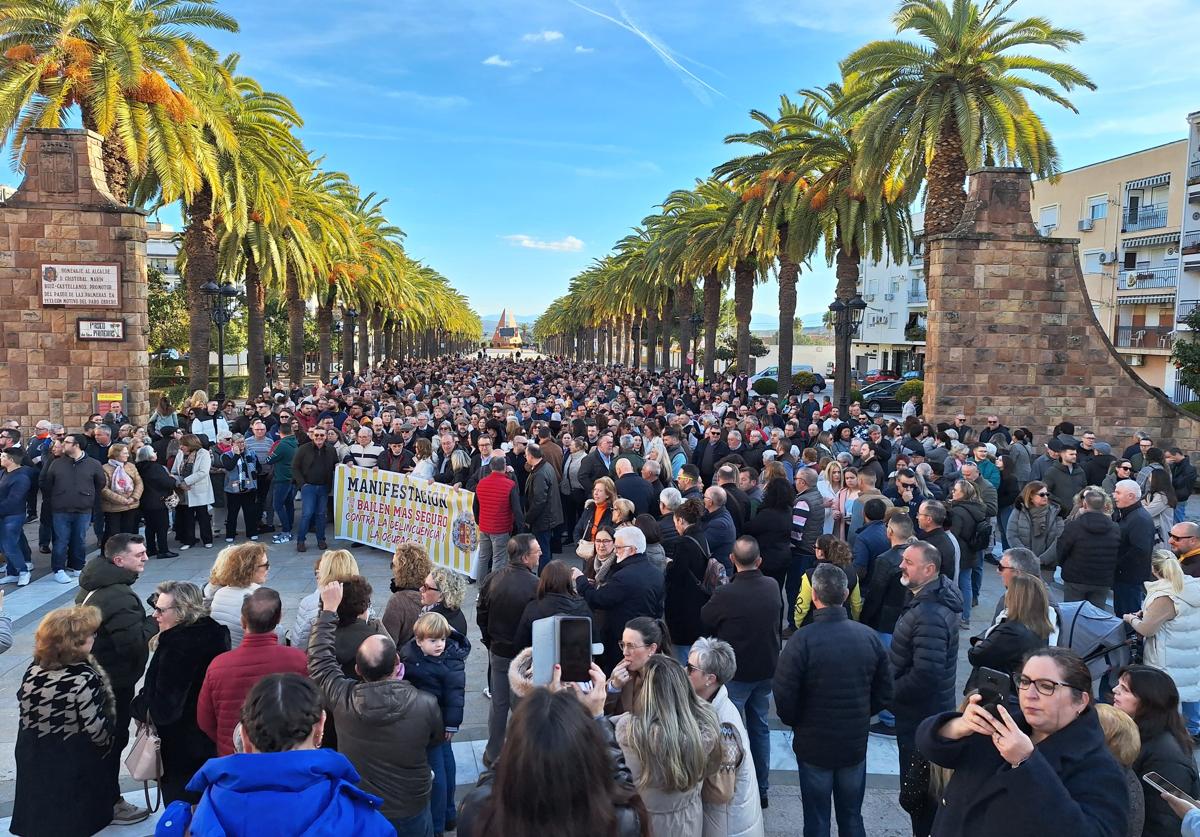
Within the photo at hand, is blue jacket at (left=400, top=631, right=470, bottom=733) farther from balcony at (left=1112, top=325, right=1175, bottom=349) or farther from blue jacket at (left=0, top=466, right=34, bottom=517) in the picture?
balcony at (left=1112, top=325, right=1175, bottom=349)

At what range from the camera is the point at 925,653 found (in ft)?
15.0

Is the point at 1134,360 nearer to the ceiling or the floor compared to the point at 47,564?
nearer to the ceiling

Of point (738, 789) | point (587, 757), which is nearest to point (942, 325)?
point (738, 789)

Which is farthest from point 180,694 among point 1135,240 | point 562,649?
point 1135,240

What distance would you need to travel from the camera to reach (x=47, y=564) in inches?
418

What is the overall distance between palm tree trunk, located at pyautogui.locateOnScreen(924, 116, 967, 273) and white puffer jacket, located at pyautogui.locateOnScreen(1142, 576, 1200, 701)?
1453 centimetres

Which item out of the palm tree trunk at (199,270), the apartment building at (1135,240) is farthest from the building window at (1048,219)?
the palm tree trunk at (199,270)

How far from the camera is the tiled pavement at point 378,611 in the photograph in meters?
5.13

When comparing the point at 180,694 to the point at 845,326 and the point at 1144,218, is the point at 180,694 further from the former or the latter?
the point at 1144,218

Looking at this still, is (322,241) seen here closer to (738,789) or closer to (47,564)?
(47,564)

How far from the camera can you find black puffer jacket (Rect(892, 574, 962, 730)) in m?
4.56

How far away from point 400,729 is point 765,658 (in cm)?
236

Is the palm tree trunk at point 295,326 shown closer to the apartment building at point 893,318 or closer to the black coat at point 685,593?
the black coat at point 685,593

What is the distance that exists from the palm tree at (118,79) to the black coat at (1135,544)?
57.0 ft
